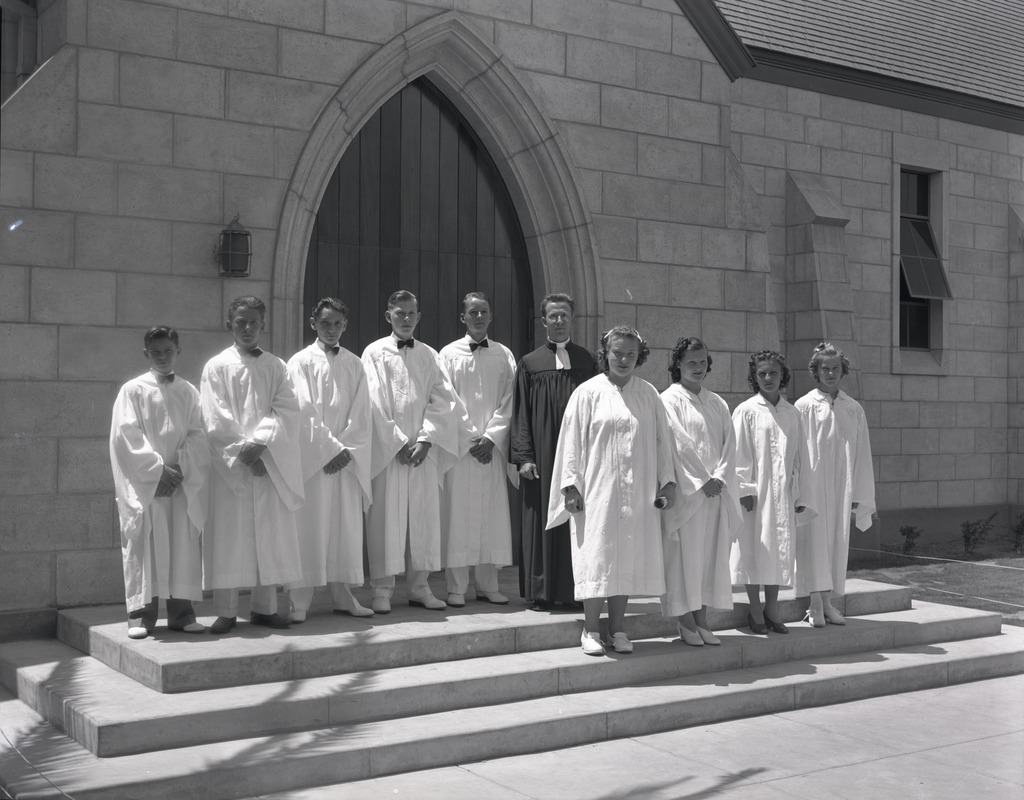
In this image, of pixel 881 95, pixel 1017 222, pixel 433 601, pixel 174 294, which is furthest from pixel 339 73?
pixel 1017 222

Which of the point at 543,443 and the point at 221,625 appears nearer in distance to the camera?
the point at 221,625

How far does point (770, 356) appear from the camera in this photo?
7848 millimetres

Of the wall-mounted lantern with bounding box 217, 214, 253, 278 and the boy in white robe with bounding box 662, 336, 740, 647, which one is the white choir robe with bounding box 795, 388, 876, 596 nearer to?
the boy in white robe with bounding box 662, 336, 740, 647

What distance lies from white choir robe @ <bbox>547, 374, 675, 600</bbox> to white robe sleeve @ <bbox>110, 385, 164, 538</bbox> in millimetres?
2370

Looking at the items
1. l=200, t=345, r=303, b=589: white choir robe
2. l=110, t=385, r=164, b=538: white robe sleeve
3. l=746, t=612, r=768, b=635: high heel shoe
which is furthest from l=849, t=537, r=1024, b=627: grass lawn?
l=110, t=385, r=164, b=538: white robe sleeve

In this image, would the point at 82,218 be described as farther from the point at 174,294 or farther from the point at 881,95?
the point at 881,95

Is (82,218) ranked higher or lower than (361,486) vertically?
higher

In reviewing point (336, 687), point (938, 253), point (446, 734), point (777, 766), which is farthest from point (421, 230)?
point (938, 253)

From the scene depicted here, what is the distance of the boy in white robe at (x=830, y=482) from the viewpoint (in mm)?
7961

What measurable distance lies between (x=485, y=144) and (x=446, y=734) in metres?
5.68

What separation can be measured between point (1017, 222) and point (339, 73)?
34.0 ft

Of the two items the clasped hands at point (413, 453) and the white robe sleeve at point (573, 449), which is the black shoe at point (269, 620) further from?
the white robe sleeve at point (573, 449)

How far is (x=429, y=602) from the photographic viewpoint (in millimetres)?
7559

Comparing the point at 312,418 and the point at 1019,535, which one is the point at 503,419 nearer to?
the point at 312,418
